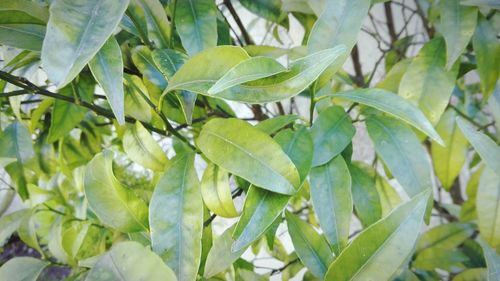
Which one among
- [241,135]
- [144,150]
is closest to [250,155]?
[241,135]

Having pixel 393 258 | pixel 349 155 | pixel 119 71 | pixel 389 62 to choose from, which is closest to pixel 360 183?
pixel 349 155

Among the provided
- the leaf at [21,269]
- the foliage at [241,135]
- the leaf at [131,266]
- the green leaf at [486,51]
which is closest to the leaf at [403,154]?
the foliage at [241,135]

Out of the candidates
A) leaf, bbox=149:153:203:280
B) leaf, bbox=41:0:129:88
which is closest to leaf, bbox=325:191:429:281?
leaf, bbox=149:153:203:280

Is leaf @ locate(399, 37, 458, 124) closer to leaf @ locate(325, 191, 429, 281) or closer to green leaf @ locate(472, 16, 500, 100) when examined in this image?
green leaf @ locate(472, 16, 500, 100)

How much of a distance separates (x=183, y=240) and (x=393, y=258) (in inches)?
5.8

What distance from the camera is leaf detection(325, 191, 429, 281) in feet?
0.94

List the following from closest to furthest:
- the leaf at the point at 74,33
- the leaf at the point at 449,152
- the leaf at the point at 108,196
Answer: the leaf at the point at 74,33
the leaf at the point at 108,196
the leaf at the point at 449,152

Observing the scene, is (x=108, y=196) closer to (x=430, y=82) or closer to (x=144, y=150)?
(x=144, y=150)

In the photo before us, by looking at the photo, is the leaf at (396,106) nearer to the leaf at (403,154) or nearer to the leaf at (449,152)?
the leaf at (403,154)

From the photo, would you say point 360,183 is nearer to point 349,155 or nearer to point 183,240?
point 349,155

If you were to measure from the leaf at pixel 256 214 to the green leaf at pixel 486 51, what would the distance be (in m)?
0.27

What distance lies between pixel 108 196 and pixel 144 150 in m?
0.06

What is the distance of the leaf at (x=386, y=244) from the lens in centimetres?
29

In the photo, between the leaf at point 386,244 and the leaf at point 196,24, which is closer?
the leaf at point 386,244
